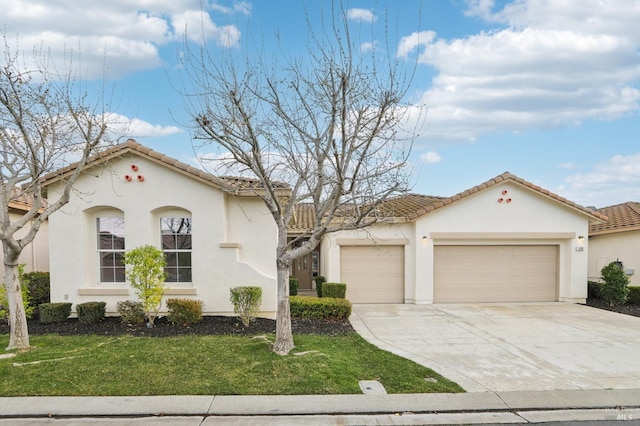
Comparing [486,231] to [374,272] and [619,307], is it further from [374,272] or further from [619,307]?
[619,307]

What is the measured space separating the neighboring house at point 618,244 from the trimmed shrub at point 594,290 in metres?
1.26

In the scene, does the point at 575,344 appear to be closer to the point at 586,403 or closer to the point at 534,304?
the point at 586,403

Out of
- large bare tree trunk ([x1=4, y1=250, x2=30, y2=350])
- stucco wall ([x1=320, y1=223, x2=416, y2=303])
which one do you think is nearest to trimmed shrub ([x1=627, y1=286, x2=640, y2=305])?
stucco wall ([x1=320, y1=223, x2=416, y2=303])

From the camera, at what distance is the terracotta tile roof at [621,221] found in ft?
49.1

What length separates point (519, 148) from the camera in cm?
1369

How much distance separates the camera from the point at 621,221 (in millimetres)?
15828

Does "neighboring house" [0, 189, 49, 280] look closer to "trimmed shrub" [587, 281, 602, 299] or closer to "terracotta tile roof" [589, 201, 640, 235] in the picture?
"trimmed shrub" [587, 281, 602, 299]

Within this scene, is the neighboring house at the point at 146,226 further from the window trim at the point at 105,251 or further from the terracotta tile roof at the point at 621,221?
the terracotta tile roof at the point at 621,221

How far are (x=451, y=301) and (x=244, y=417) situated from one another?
10.7m

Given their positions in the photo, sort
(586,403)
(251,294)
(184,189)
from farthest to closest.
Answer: (184,189) → (251,294) → (586,403)

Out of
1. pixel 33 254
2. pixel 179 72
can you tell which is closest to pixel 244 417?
pixel 179 72

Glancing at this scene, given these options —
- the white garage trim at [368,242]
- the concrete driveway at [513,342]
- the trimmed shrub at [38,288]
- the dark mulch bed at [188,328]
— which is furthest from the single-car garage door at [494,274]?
the trimmed shrub at [38,288]

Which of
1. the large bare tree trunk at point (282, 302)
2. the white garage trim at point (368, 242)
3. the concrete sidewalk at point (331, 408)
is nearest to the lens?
the concrete sidewalk at point (331, 408)

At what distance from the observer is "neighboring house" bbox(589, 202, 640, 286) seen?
1488 centimetres
